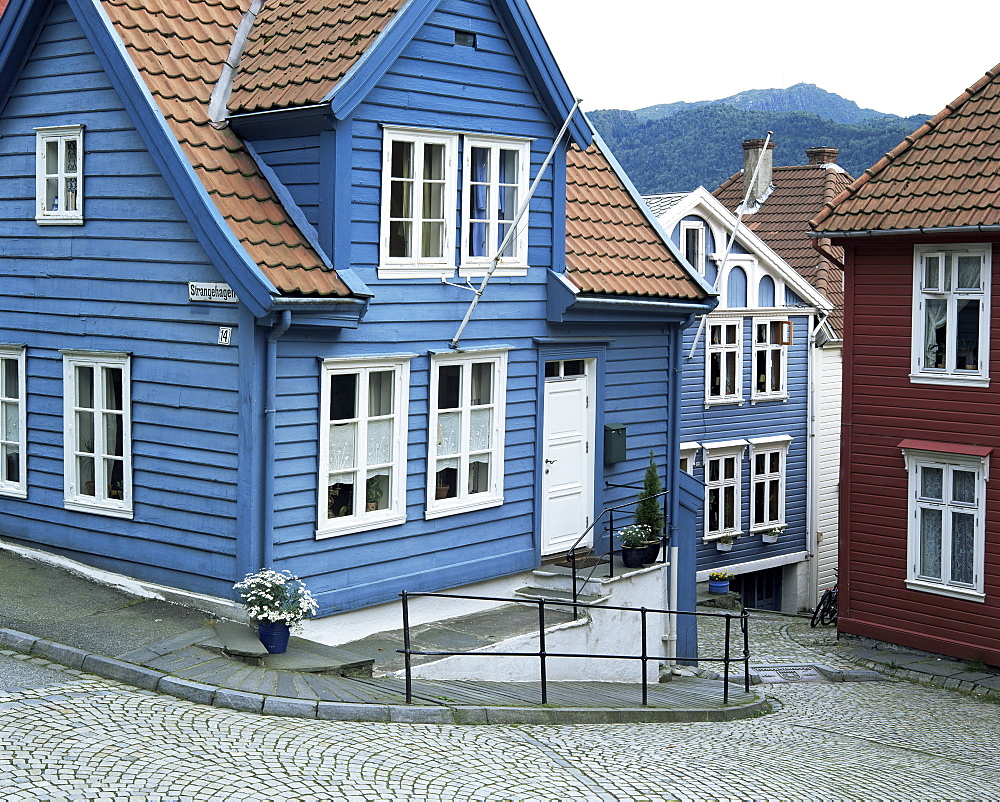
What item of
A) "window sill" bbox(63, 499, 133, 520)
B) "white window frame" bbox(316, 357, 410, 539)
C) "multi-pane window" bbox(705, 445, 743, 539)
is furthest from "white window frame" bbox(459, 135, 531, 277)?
"multi-pane window" bbox(705, 445, 743, 539)

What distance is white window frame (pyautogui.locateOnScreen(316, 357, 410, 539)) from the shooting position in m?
12.9

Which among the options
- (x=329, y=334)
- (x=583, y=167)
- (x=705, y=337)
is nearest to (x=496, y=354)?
(x=329, y=334)

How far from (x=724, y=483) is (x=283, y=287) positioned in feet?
65.5

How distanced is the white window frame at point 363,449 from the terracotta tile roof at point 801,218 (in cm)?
2101

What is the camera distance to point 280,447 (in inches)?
492

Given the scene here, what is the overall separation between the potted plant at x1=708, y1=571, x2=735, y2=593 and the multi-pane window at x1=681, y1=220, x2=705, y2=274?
6995 mm

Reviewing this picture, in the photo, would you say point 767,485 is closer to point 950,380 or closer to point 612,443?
point 950,380

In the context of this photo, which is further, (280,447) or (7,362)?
(7,362)

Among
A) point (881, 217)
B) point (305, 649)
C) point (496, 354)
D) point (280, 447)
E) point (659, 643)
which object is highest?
point (881, 217)

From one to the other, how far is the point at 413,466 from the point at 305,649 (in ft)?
9.01

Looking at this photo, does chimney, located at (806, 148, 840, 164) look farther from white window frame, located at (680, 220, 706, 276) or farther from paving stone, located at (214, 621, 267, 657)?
paving stone, located at (214, 621, 267, 657)

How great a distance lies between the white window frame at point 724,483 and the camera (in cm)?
2989

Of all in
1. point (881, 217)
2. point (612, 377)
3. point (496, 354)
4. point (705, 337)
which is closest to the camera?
point (496, 354)

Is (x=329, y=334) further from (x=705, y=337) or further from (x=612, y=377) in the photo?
(x=705, y=337)
